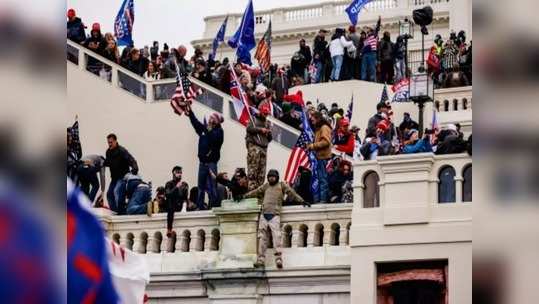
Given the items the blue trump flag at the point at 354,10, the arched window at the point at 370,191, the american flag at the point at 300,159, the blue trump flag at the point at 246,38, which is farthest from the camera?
the blue trump flag at the point at 354,10

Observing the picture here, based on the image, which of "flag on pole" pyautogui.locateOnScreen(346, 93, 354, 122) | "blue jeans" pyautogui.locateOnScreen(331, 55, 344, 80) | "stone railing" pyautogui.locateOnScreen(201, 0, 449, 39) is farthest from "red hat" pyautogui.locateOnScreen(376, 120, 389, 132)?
"stone railing" pyautogui.locateOnScreen(201, 0, 449, 39)

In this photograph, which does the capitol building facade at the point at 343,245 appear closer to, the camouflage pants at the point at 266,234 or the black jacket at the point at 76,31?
the camouflage pants at the point at 266,234

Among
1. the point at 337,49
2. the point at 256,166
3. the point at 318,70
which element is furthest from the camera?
the point at 318,70

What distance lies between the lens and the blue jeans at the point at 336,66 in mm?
35531

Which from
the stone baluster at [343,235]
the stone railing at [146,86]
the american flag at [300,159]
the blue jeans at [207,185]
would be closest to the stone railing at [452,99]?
the stone railing at [146,86]

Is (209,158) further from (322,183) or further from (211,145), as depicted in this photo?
(322,183)

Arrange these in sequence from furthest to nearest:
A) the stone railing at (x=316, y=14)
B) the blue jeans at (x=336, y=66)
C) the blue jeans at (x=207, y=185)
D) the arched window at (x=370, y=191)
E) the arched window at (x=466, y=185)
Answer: the stone railing at (x=316, y=14)
the blue jeans at (x=336, y=66)
the blue jeans at (x=207, y=185)
the arched window at (x=370, y=191)
the arched window at (x=466, y=185)

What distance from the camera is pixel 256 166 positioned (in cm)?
2094

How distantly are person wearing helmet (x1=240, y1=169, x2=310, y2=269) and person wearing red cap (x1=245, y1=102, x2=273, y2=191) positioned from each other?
0.87m

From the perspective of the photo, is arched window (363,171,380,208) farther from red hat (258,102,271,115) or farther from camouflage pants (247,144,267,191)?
red hat (258,102,271,115)

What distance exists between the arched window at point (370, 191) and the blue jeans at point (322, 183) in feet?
4.34

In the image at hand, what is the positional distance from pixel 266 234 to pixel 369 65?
52.9 feet

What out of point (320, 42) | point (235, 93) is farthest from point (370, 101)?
point (235, 93)

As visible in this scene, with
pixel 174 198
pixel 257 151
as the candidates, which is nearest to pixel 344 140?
pixel 257 151
